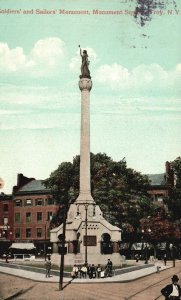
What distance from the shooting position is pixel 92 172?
6384 cm

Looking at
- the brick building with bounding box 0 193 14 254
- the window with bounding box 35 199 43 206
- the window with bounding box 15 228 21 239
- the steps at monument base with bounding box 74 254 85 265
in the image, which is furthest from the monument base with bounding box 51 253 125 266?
the window with bounding box 35 199 43 206

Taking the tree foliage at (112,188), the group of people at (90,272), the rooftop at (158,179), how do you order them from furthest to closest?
the rooftop at (158,179) < the tree foliage at (112,188) < the group of people at (90,272)

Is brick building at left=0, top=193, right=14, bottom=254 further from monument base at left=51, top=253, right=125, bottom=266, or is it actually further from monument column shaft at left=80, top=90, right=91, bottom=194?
monument base at left=51, top=253, right=125, bottom=266

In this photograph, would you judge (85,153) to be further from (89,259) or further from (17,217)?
(17,217)

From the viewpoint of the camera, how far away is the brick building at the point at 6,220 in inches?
3209

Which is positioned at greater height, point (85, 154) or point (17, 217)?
point (85, 154)

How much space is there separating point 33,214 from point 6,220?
16.8 ft

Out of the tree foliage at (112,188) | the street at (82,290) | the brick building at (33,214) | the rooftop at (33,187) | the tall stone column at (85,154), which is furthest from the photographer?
the rooftop at (33,187)

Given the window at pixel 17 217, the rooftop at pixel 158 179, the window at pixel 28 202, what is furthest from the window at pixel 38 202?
the rooftop at pixel 158 179

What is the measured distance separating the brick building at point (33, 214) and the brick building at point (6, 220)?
0.90 m

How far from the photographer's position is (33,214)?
85.2 metres

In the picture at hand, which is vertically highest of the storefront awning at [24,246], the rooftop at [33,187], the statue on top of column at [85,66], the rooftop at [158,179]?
the statue on top of column at [85,66]

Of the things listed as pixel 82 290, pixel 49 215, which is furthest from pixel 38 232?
A: pixel 82 290

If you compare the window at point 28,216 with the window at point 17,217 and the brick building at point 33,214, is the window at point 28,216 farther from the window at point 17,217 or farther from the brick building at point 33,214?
the window at point 17,217
